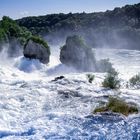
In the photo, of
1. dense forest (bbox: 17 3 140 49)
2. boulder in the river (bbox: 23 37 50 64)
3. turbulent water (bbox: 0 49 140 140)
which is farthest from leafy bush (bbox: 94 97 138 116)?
dense forest (bbox: 17 3 140 49)

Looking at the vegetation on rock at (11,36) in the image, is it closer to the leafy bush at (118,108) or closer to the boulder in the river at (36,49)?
the boulder in the river at (36,49)

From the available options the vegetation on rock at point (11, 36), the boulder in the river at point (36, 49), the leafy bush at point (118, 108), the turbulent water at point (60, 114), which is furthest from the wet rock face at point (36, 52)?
the leafy bush at point (118, 108)

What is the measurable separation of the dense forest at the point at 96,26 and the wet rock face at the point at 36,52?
31.4 metres

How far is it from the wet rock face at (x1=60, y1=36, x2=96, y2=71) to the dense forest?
3123 centimetres

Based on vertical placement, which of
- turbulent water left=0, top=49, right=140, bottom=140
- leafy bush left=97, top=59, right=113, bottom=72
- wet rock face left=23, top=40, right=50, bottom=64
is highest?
wet rock face left=23, top=40, right=50, bottom=64

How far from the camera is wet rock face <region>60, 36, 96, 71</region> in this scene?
4356 centimetres

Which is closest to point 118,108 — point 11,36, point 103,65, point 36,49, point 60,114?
point 60,114

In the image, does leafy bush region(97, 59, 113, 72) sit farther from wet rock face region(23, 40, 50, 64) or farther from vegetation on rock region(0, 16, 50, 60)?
vegetation on rock region(0, 16, 50, 60)

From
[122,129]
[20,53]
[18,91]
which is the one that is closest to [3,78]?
[18,91]

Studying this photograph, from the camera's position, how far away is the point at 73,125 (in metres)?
16.7

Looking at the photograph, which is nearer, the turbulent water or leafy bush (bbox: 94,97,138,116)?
the turbulent water

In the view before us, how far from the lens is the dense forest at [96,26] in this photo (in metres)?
79.8

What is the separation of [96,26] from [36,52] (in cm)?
5320

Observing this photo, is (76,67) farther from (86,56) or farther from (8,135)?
(8,135)
